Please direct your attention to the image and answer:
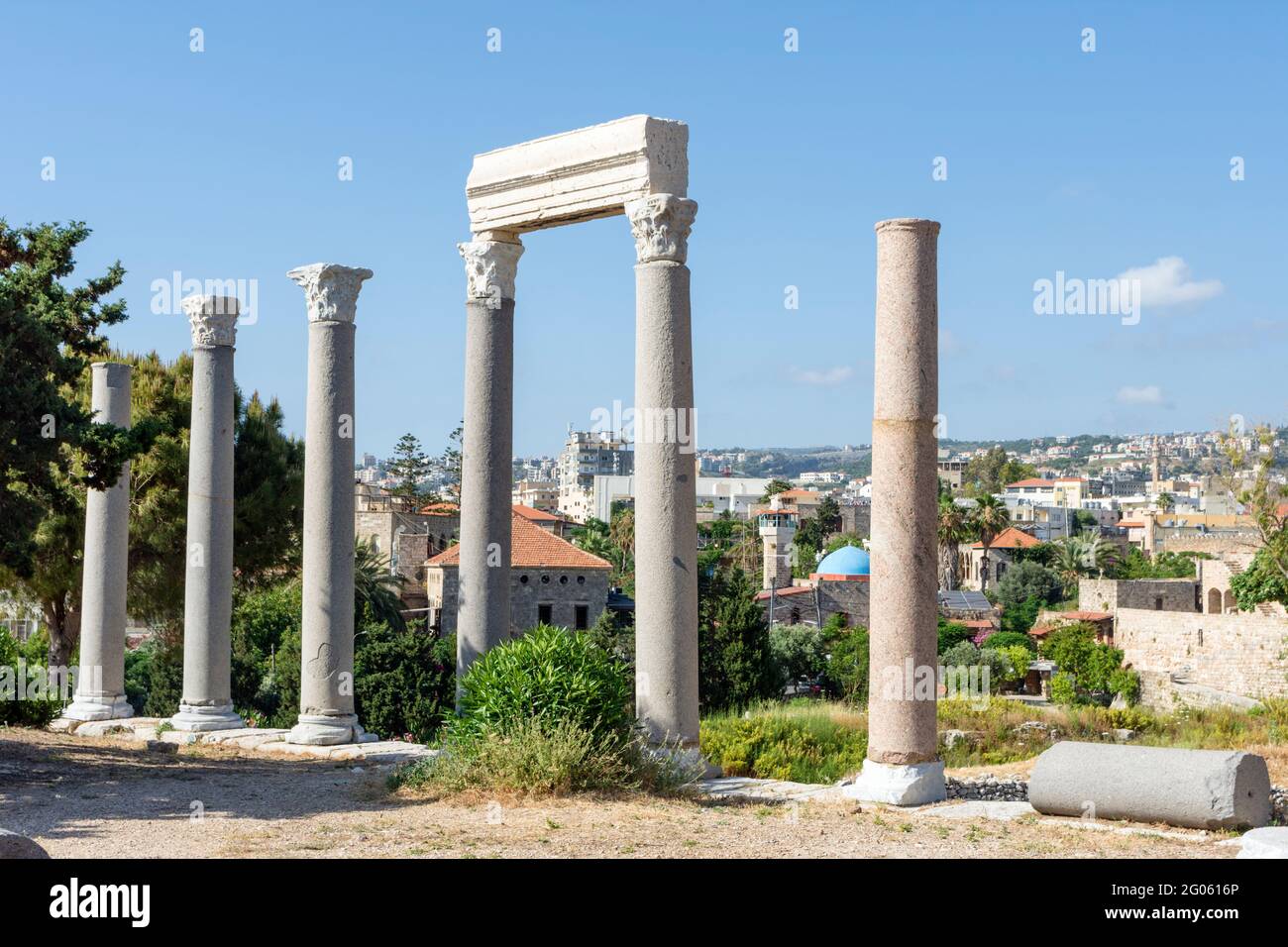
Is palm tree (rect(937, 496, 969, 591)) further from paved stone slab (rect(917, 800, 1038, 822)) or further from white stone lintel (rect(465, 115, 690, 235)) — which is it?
paved stone slab (rect(917, 800, 1038, 822))

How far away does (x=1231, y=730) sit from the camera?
26.0 metres

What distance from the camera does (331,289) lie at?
1945 cm

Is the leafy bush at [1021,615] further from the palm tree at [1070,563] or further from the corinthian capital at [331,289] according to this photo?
the corinthian capital at [331,289]

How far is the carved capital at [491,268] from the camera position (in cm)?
1722

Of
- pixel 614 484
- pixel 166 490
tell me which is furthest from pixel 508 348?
pixel 614 484

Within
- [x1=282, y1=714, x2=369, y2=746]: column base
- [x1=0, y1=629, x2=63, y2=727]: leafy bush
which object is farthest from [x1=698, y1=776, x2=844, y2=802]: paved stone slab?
[x1=0, y1=629, x2=63, y2=727]: leafy bush

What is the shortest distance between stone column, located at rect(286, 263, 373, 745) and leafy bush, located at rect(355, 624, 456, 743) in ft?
47.1

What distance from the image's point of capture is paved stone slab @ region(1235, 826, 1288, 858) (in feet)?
31.4

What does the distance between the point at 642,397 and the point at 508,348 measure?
2.99m

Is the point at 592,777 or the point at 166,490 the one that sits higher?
the point at 166,490

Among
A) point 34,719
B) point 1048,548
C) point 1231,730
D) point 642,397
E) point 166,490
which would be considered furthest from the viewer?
point 1048,548

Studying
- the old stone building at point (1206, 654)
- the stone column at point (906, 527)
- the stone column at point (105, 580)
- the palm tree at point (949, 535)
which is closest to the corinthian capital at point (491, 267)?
the stone column at point (906, 527)

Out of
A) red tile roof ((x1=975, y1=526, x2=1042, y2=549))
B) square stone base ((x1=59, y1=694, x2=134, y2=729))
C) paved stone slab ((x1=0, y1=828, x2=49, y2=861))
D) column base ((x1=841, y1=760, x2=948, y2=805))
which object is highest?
red tile roof ((x1=975, y1=526, x2=1042, y2=549))
